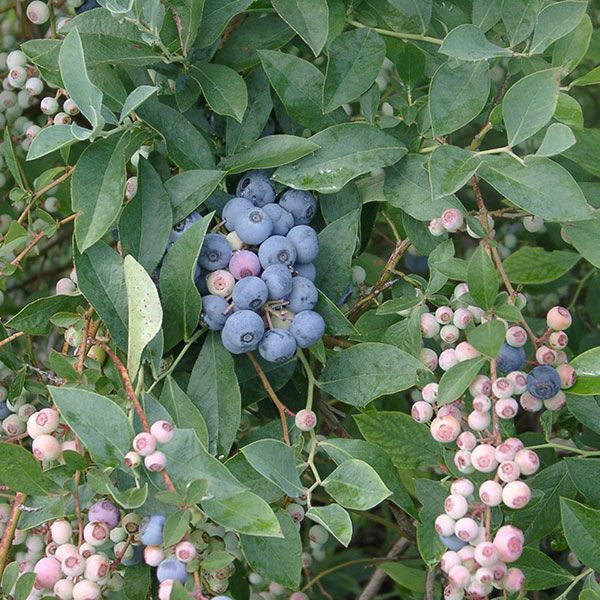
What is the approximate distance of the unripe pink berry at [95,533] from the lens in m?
0.96

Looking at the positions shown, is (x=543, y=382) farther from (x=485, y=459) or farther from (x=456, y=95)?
(x=456, y=95)

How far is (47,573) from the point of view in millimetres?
972

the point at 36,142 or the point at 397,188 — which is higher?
the point at 36,142

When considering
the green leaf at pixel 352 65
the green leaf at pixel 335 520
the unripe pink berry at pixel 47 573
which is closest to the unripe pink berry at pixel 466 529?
the green leaf at pixel 335 520

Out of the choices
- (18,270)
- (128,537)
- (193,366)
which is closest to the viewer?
Answer: (128,537)

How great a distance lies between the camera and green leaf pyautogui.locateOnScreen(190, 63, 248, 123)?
1124 mm

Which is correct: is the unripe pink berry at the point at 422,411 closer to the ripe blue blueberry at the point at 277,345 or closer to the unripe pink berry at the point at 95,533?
the ripe blue blueberry at the point at 277,345

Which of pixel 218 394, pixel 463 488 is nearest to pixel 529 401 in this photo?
pixel 463 488

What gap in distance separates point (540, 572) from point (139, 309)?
596 millimetres

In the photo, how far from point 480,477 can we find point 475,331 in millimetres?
191

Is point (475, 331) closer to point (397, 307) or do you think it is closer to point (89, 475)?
point (397, 307)

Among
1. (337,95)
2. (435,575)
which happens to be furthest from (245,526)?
(435,575)

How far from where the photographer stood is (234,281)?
1.06 meters

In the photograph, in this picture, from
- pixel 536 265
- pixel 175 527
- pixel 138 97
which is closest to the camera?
pixel 175 527
